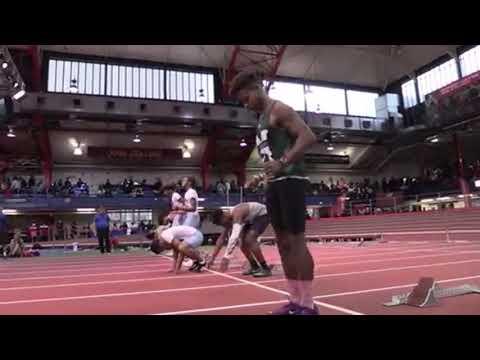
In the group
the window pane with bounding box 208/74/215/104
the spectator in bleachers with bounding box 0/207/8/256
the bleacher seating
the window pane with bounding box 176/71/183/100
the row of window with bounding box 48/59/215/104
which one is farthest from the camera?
the window pane with bounding box 208/74/215/104

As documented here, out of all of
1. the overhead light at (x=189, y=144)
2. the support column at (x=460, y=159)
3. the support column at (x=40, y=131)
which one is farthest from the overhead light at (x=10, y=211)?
the support column at (x=460, y=159)

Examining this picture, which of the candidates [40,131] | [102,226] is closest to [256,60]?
[40,131]

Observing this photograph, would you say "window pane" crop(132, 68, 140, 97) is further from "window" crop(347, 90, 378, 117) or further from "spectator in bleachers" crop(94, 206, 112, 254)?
"window" crop(347, 90, 378, 117)

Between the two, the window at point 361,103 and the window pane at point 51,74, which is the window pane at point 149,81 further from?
the window at point 361,103

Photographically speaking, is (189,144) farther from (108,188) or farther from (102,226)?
(102,226)

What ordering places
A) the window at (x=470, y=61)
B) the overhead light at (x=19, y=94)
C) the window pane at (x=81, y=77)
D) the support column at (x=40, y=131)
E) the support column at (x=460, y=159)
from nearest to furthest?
the overhead light at (x=19, y=94)
the support column at (x=40, y=131)
the window pane at (x=81, y=77)
the window at (x=470, y=61)
the support column at (x=460, y=159)

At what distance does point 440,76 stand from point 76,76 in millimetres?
25036

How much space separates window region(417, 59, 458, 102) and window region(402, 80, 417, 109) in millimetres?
595

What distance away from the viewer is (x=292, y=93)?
28.8m

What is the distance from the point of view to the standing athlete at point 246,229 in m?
5.30

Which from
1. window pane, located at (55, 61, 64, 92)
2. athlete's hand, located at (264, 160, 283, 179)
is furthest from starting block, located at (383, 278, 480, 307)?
window pane, located at (55, 61, 64, 92)

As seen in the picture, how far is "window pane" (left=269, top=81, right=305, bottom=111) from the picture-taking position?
28.1 m

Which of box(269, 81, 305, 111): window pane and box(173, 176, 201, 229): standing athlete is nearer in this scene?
box(173, 176, 201, 229): standing athlete
